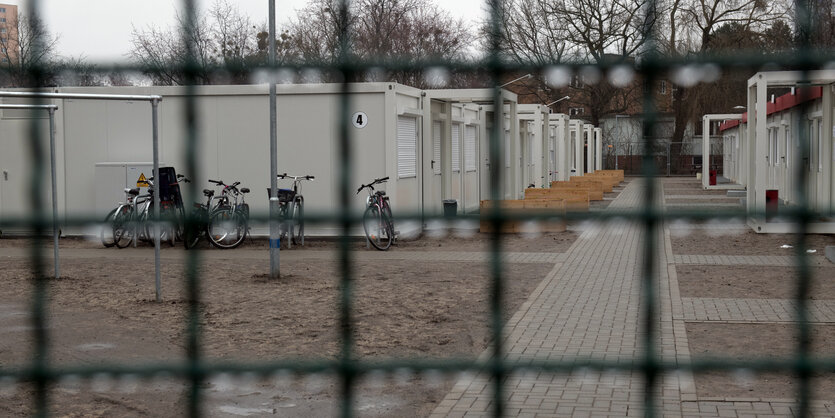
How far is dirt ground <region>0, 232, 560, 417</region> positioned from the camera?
18.1 ft

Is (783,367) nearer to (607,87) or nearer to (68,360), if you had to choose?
(607,87)

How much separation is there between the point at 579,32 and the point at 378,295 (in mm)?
7750

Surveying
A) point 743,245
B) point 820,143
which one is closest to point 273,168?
point 743,245

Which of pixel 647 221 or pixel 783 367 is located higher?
pixel 647 221

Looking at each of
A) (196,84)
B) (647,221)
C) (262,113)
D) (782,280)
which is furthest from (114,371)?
(782,280)

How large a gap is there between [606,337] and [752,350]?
1.00 metres

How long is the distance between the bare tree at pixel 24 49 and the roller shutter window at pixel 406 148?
10302 millimetres

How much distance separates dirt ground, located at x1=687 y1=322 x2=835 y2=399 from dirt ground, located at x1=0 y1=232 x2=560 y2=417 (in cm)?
136

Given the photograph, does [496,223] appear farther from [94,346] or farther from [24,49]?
[94,346]

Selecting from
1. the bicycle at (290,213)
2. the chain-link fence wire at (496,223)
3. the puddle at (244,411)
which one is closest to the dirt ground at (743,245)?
the bicycle at (290,213)

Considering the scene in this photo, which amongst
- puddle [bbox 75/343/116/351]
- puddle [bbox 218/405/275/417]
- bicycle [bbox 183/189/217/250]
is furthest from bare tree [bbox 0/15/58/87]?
puddle [bbox 75/343/116/351]

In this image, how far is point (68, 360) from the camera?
Answer: 21.2 ft

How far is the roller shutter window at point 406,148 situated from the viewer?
508 inches

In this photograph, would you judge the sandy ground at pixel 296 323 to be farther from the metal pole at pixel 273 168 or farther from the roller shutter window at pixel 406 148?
the roller shutter window at pixel 406 148
